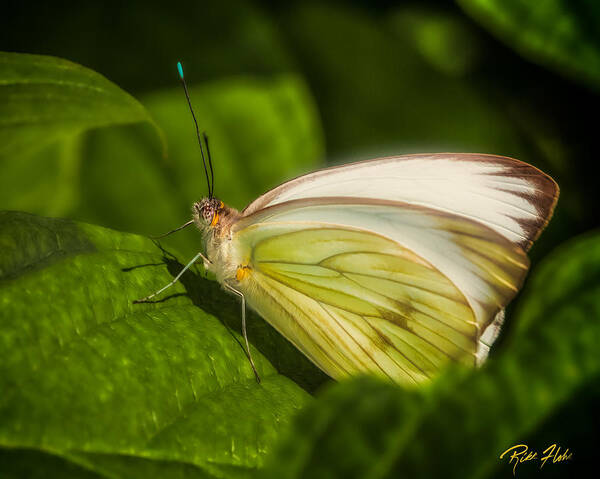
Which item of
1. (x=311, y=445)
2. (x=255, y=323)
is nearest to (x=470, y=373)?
(x=311, y=445)

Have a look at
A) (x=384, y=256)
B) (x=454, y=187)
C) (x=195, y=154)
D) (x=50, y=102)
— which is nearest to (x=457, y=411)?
(x=50, y=102)

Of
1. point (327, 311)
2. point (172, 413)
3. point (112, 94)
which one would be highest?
point (112, 94)

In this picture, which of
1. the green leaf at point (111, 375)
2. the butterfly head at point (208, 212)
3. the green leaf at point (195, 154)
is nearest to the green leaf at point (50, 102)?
the green leaf at point (111, 375)

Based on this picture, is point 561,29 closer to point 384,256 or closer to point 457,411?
point 384,256

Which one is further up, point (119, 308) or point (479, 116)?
point (119, 308)

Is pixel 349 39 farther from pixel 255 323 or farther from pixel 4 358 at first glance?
pixel 4 358
